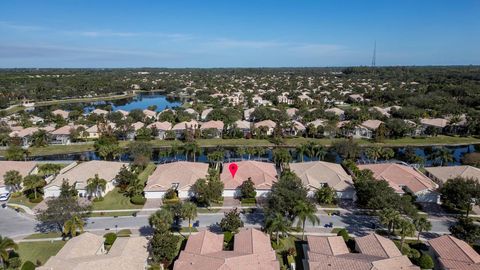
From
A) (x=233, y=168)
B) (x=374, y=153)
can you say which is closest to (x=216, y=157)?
(x=233, y=168)

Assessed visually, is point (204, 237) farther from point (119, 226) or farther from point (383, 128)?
point (383, 128)

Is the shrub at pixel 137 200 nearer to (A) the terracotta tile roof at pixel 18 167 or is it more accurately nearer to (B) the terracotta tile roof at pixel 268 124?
(A) the terracotta tile roof at pixel 18 167

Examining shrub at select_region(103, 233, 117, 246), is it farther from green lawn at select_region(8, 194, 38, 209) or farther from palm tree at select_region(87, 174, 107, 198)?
Result: green lawn at select_region(8, 194, 38, 209)

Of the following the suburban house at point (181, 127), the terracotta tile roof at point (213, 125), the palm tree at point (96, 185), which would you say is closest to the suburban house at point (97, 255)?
the palm tree at point (96, 185)

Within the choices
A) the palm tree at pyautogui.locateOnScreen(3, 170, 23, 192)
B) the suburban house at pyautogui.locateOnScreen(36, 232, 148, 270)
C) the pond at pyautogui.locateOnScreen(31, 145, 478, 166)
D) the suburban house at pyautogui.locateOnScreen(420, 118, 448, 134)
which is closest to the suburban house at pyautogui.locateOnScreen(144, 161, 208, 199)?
the pond at pyautogui.locateOnScreen(31, 145, 478, 166)

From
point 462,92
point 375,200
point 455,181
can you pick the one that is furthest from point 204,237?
point 462,92

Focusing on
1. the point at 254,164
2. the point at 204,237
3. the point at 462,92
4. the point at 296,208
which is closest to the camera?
the point at 204,237

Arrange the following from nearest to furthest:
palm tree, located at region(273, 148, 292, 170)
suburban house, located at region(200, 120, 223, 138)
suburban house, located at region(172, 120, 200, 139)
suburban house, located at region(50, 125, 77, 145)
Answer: palm tree, located at region(273, 148, 292, 170) → suburban house, located at region(50, 125, 77, 145) → suburban house, located at region(200, 120, 223, 138) → suburban house, located at region(172, 120, 200, 139)
